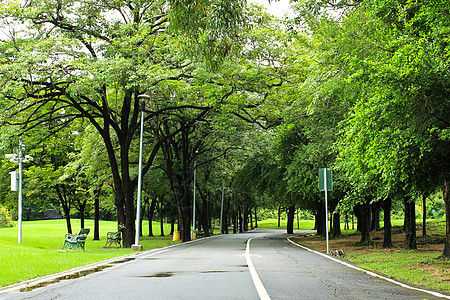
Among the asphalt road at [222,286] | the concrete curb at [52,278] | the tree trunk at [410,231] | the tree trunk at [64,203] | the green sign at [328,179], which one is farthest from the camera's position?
the tree trunk at [64,203]

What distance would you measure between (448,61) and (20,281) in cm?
985

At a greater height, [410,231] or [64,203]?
[64,203]

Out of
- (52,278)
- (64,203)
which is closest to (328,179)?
(52,278)

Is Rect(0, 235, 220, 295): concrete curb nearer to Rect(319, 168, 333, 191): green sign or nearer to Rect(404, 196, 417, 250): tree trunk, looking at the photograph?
Rect(319, 168, 333, 191): green sign

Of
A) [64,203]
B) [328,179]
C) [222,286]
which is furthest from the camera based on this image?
[64,203]

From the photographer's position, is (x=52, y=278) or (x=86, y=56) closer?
(x=52, y=278)

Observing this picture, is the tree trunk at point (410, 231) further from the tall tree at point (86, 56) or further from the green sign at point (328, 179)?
the tall tree at point (86, 56)

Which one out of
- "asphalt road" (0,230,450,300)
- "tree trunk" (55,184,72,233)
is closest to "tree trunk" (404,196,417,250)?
"asphalt road" (0,230,450,300)

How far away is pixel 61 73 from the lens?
19094 mm

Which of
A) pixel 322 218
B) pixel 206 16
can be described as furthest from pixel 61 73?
pixel 322 218

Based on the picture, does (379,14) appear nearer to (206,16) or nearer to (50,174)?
(206,16)

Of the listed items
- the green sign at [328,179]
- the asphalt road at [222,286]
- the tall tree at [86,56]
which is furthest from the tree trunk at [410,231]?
the tall tree at [86,56]

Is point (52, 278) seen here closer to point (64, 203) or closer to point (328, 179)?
point (328, 179)

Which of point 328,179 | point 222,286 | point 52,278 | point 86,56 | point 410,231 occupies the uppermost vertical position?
point 86,56
